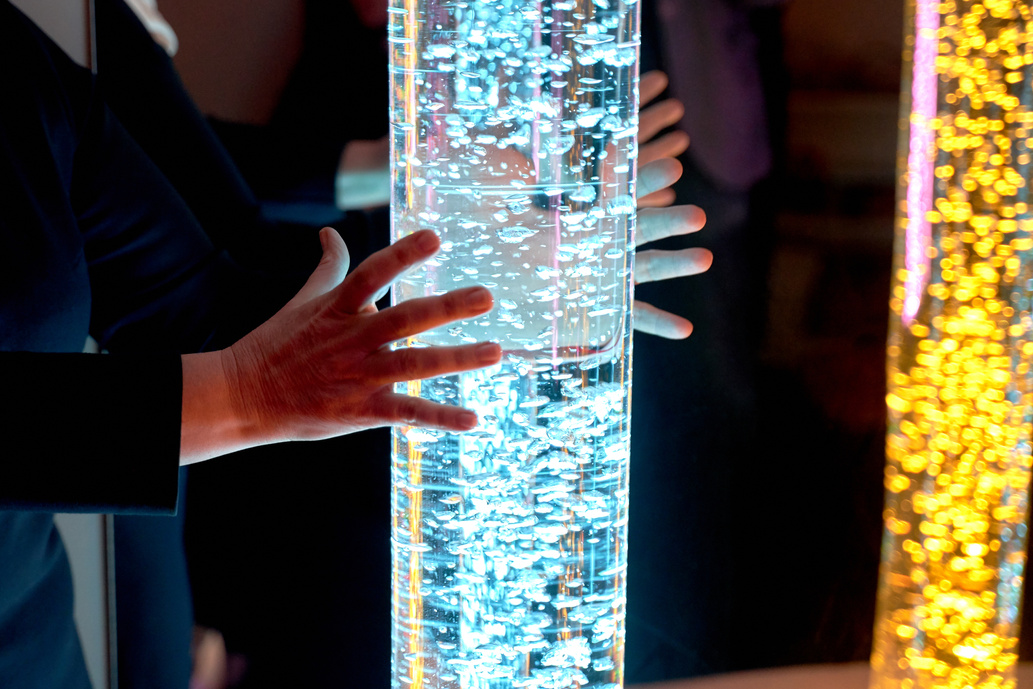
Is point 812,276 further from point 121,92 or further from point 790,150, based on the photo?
point 121,92

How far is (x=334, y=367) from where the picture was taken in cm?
58

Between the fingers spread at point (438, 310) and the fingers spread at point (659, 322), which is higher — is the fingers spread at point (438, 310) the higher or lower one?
the higher one

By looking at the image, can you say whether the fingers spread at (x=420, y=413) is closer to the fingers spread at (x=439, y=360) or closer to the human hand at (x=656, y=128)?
the fingers spread at (x=439, y=360)

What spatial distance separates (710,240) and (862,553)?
2.08ft

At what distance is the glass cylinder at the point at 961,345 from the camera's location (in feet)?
3.02

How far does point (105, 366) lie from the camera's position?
2.15 feet

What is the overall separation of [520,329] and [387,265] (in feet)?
0.39

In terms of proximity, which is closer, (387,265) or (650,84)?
(387,265)

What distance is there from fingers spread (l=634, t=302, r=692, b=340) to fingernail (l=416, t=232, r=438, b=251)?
1.55 ft

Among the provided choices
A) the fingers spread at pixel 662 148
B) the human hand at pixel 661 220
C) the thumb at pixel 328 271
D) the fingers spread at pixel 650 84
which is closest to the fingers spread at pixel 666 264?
the human hand at pixel 661 220

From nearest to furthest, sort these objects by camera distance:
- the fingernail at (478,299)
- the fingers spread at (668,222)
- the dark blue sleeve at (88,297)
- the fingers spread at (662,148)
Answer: the fingernail at (478,299) → the dark blue sleeve at (88,297) → the fingers spread at (668,222) → the fingers spread at (662,148)

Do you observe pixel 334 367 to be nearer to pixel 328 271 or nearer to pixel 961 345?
pixel 328 271

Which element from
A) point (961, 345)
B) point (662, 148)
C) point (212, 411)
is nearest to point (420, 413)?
point (212, 411)

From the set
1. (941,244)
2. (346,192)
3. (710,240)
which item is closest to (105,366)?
(346,192)
